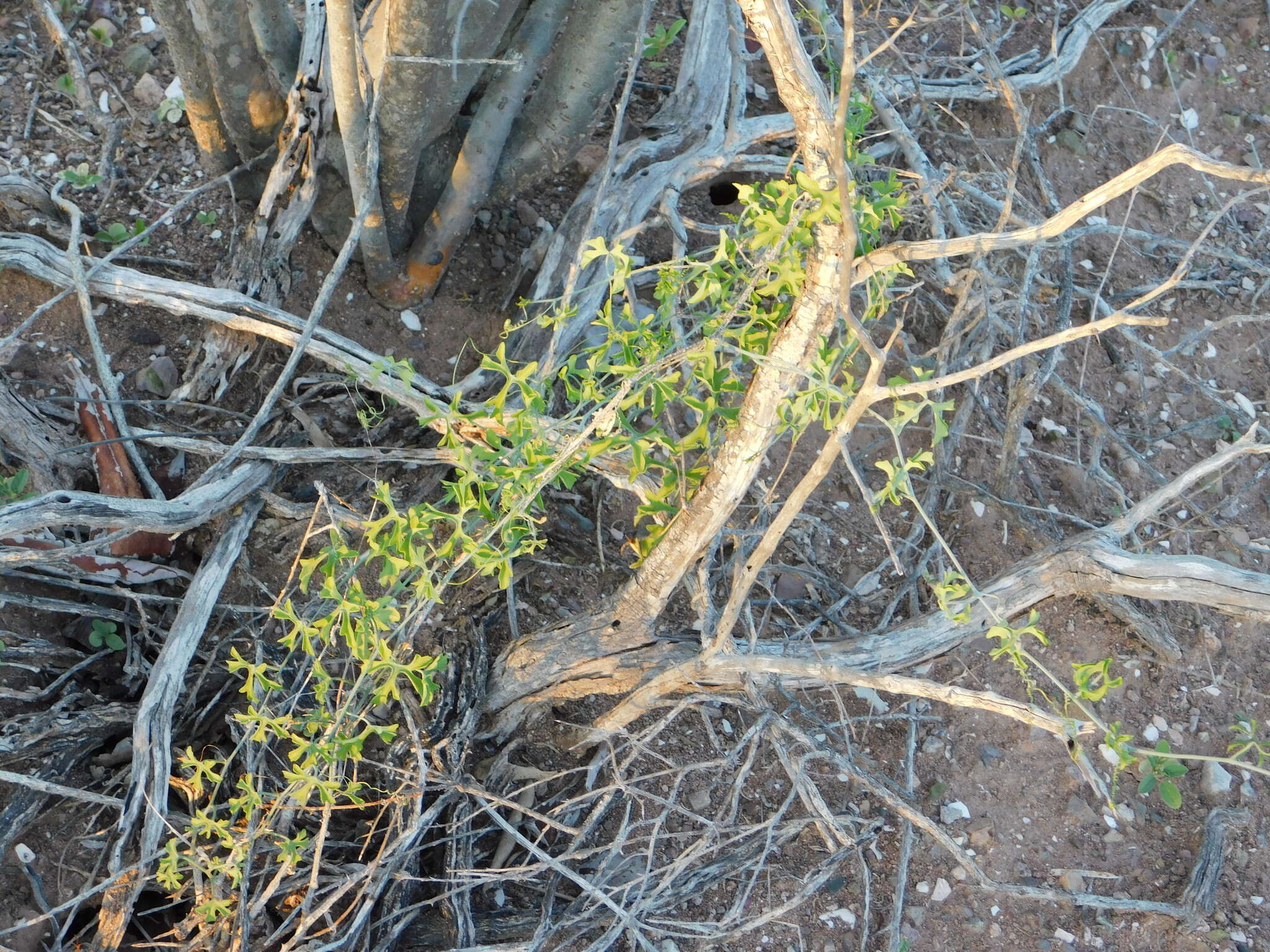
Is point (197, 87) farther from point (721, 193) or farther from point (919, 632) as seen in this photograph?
point (919, 632)

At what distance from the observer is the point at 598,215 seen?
296 centimetres

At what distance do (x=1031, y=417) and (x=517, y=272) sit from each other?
172cm

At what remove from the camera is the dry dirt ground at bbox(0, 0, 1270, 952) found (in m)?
2.60

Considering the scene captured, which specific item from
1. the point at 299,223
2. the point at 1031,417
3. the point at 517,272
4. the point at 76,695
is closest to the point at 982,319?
the point at 1031,417

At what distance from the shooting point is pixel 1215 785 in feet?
9.35

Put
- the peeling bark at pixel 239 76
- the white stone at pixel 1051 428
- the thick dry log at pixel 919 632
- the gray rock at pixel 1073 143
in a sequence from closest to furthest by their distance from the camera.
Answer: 1. the thick dry log at pixel 919 632
2. the peeling bark at pixel 239 76
3. the white stone at pixel 1051 428
4. the gray rock at pixel 1073 143

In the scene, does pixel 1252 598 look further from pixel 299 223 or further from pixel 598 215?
pixel 299 223

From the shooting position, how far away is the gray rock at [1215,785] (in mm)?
2852

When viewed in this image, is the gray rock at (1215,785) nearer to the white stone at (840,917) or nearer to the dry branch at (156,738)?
the white stone at (840,917)

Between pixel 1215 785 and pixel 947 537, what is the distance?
965mm

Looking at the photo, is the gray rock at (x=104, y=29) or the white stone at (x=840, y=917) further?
the gray rock at (x=104, y=29)

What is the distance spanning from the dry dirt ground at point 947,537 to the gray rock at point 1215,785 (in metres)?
0.04

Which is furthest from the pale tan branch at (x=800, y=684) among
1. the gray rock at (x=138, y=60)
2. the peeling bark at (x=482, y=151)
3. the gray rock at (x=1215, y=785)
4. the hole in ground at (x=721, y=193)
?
the gray rock at (x=138, y=60)

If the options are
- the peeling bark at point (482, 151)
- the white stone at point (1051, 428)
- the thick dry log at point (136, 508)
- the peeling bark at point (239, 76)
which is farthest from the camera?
the white stone at point (1051, 428)
